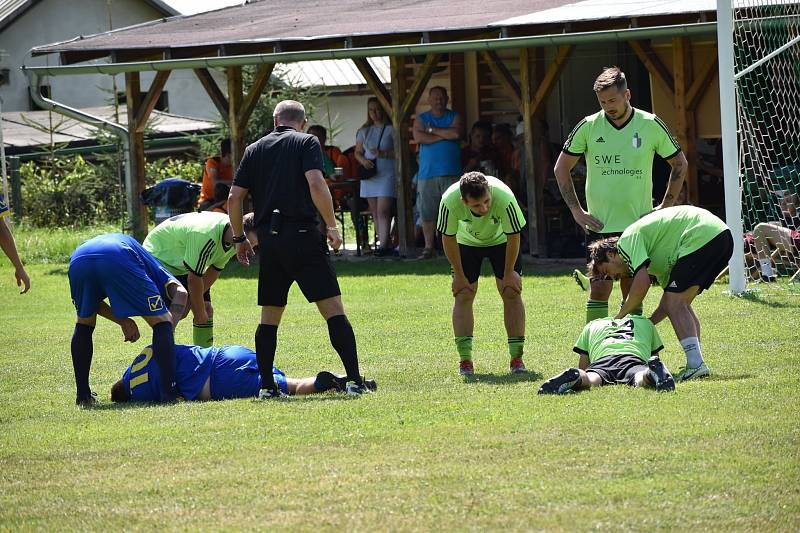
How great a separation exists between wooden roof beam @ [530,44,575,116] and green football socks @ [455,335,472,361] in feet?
26.0

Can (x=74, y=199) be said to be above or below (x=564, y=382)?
above

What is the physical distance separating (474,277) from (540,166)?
26.0ft

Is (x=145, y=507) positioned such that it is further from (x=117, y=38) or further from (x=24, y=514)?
(x=117, y=38)

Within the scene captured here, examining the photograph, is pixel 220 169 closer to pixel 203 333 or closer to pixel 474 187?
pixel 203 333

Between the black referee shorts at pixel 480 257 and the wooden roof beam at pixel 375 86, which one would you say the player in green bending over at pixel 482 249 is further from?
the wooden roof beam at pixel 375 86

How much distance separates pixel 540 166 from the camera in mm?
17422

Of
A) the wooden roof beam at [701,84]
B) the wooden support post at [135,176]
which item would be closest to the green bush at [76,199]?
the wooden support post at [135,176]

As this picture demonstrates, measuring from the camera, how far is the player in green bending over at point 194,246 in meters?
9.86

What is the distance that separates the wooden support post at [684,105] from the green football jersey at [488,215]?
7.23m

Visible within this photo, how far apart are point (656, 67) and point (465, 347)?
26.2ft

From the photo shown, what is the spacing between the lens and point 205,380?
351 inches

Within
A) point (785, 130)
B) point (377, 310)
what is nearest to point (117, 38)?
point (377, 310)

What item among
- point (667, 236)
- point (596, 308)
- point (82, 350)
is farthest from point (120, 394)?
point (667, 236)

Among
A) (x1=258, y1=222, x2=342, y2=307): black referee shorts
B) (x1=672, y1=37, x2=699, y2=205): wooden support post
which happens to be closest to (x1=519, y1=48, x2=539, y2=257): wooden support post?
(x1=672, y1=37, x2=699, y2=205): wooden support post
